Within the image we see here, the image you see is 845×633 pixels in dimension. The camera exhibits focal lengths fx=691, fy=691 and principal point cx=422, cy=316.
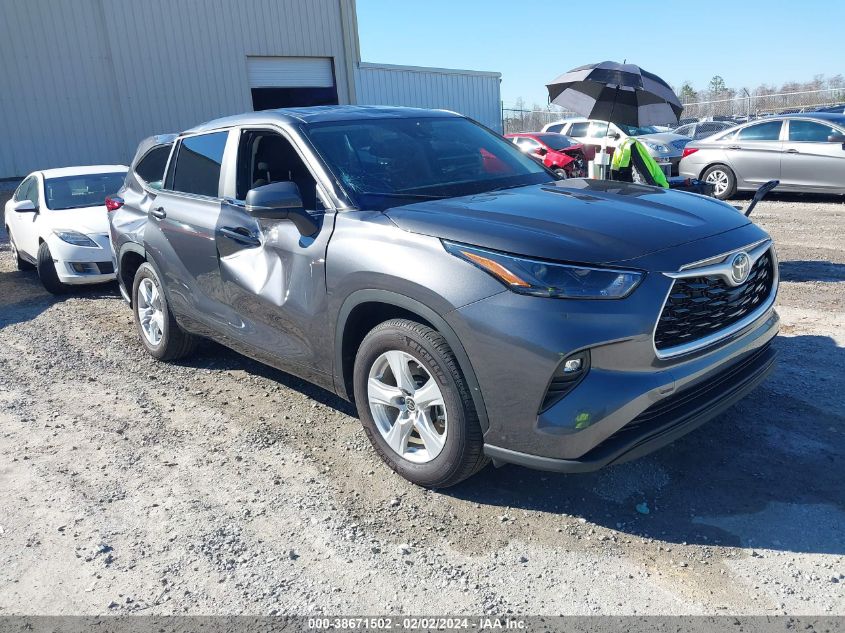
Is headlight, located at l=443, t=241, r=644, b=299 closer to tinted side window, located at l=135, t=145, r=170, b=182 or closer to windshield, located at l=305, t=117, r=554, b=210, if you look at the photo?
windshield, located at l=305, t=117, r=554, b=210

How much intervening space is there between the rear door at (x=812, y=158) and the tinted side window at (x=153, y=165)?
10.6 metres

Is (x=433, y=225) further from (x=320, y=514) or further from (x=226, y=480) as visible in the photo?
(x=226, y=480)

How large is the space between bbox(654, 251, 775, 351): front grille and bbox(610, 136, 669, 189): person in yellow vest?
12.3 ft

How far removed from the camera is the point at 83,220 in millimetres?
8297

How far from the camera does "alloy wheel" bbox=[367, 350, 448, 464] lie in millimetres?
3217

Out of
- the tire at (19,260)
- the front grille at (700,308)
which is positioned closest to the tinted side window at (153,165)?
the front grille at (700,308)

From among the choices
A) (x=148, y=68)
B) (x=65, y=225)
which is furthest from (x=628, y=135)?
(x=65, y=225)

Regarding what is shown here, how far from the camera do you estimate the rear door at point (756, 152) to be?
1203cm

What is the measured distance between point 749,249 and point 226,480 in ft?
9.32

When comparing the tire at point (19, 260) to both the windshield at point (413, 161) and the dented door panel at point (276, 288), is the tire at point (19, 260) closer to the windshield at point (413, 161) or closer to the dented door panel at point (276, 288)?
the dented door panel at point (276, 288)

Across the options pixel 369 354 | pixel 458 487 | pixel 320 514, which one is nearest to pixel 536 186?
pixel 369 354

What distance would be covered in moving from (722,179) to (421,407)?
37.0 ft

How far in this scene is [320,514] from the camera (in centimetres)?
327

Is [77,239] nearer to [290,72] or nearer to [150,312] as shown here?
[150,312]
